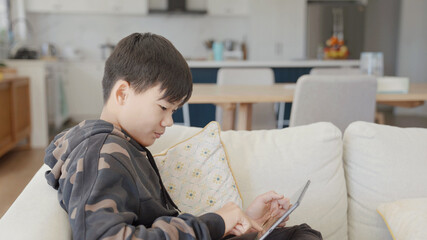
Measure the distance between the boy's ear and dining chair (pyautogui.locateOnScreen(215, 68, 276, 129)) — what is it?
8.32 feet

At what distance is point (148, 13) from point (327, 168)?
583cm

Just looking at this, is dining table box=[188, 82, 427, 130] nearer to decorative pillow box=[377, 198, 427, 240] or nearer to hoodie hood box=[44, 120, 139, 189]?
decorative pillow box=[377, 198, 427, 240]

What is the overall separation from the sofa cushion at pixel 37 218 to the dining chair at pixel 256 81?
252 cm

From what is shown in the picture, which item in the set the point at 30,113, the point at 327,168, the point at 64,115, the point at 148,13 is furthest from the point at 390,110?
the point at 327,168

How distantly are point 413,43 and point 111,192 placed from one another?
301 inches

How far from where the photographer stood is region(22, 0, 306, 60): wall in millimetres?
6918

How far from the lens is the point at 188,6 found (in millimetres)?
7172

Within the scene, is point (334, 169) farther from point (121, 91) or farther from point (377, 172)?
point (121, 91)

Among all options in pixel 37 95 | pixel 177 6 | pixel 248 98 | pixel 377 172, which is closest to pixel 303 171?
pixel 377 172

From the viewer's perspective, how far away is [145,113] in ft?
3.41

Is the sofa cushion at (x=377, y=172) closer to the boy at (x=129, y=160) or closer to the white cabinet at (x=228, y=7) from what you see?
the boy at (x=129, y=160)

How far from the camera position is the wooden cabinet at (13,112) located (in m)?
4.10

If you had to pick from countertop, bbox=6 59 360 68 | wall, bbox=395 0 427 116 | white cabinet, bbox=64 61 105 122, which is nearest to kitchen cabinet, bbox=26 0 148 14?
white cabinet, bbox=64 61 105 122

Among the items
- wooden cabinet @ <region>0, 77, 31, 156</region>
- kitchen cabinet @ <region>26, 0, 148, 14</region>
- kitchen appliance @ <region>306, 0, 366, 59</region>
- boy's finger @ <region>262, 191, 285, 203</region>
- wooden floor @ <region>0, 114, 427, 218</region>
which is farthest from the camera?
kitchen appliance @ <region>306, 0, 366, 59</region>
